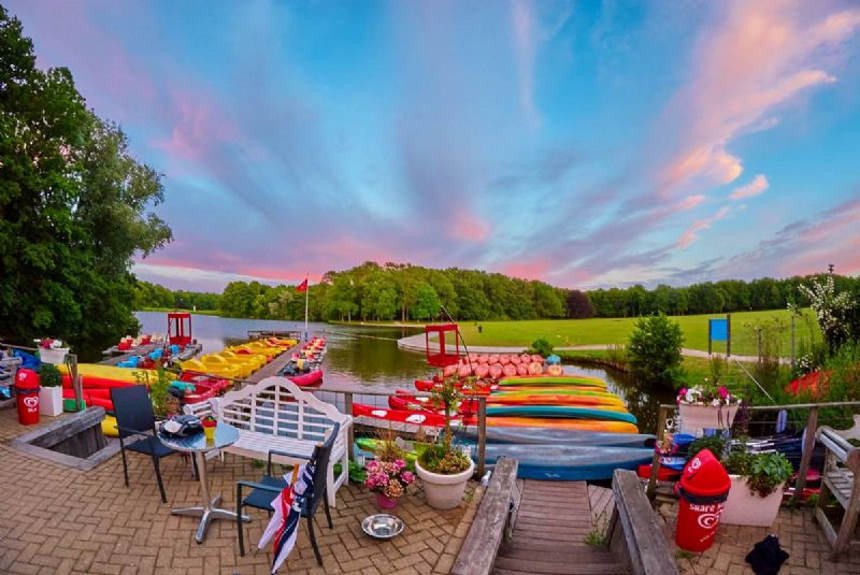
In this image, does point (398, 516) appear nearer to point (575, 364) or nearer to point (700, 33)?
point (700, 33)

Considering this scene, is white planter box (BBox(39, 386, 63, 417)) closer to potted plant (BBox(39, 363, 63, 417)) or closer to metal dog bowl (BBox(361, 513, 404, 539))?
potted plant (BBox(39, 363, 63, 417))

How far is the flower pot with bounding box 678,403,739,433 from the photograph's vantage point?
5453 mm

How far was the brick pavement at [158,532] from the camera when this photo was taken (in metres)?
3.48

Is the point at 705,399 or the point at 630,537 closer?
the point at 630,537

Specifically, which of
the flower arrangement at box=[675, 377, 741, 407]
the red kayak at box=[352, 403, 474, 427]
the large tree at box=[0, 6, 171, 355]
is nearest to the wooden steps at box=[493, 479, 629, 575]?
the flower arrangement at box=[675, 377, 741, 407]

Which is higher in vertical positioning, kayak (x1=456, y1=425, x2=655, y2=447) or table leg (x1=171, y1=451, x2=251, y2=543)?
table leg (x1=171, y1=451, x2=251, y2=543)

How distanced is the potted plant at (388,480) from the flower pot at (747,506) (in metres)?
3.44

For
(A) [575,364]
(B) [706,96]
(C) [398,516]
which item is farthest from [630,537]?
(A) [575,364]

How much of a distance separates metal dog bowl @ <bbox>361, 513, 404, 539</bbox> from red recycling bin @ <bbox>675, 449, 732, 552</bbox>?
280 centimetres

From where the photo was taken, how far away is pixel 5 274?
14.5 meters

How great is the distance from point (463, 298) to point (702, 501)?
Answer: 75.6 meters

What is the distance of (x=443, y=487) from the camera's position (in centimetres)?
436

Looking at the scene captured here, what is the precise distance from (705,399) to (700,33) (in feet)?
27.6

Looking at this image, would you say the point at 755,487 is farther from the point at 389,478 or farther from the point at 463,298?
the point at 463,298
